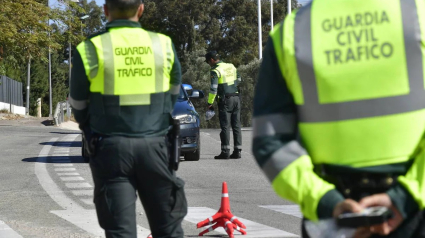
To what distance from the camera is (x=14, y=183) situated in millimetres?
13539

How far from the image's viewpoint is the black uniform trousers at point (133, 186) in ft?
15.3

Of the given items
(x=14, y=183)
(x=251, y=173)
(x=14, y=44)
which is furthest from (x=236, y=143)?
(x=14, y=44)

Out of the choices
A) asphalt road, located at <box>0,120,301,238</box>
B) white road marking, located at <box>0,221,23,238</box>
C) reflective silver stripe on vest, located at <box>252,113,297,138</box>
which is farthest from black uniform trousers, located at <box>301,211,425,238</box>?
white road marking, located at <box>0,221,23,238</box>

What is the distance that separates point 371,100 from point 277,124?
1.00 feet

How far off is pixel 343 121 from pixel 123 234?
2215 mm

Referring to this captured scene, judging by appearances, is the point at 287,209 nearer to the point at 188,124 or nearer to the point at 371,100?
the point at 188,124

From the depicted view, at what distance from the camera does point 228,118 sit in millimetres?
17719

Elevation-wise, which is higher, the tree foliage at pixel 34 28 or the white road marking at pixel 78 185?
the tree foliage at pixel 34 28

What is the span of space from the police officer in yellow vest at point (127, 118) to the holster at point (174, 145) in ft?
0.18

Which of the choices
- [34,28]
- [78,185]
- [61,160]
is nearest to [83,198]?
[78,185]

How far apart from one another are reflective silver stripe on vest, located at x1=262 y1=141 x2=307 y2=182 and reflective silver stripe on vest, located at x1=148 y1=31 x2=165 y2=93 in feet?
7.79

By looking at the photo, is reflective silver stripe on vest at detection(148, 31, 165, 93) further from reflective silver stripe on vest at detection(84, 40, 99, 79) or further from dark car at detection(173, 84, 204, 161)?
dark car at detection(173, 84, 204, 161)

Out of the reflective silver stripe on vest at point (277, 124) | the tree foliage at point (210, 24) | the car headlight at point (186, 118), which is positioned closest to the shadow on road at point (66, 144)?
the car headlight at point (186, 118)

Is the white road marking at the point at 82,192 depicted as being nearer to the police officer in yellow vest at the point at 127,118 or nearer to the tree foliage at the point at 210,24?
the police officer in yellow vest at the point at 127,118
